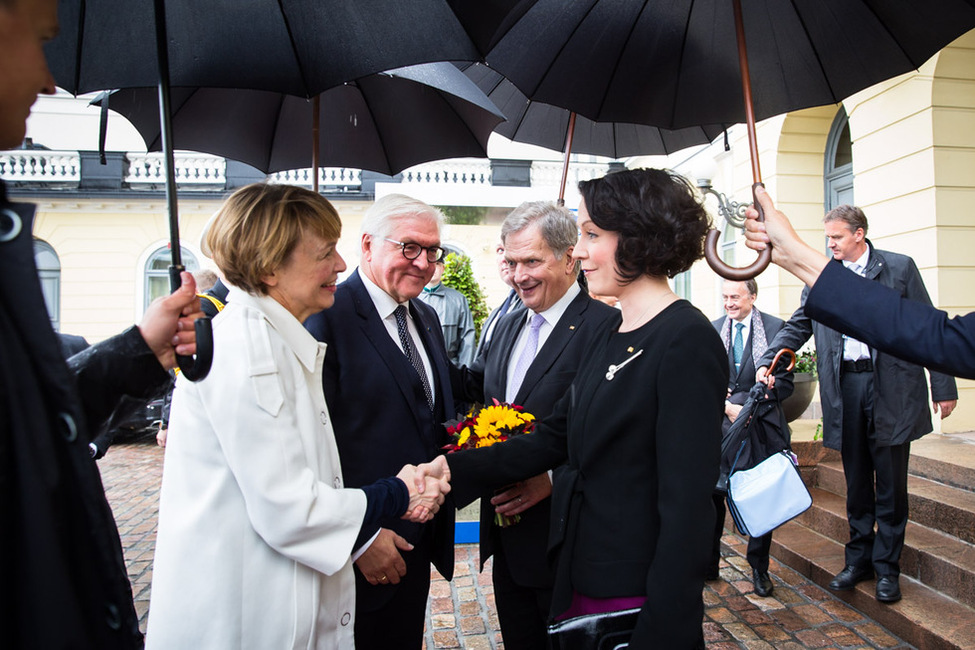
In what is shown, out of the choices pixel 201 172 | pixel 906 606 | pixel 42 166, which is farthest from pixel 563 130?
pixel 42 166

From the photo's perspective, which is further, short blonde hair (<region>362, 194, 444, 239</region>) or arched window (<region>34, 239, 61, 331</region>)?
arched window (<region>34, 239, 61, 331</region>)

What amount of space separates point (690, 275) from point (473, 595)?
11.3m

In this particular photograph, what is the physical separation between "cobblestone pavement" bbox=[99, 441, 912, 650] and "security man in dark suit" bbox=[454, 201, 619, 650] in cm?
138

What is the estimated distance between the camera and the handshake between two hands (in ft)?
6.68

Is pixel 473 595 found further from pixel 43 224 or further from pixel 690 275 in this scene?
pixel 43 224

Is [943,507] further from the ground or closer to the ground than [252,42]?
closer to the ground

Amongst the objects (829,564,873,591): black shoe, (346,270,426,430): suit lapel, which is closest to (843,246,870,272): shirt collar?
(829,564,873,591): black shoe

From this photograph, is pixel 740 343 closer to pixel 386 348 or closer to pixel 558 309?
pixel 558 309

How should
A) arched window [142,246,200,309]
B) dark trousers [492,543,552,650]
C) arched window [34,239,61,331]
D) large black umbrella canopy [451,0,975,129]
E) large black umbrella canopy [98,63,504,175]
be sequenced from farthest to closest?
arched window [142,246,200,309], arched window [34,239,61,331], large black umbrella canopy [98,63,504,175], dark trousers [492,543,552,650], large black umbrella canopy [451,0,975,129]

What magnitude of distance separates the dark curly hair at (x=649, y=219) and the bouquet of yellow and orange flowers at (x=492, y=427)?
709 mm

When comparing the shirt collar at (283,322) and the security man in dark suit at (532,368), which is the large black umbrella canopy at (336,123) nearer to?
the security man in dark suit at (532,368)

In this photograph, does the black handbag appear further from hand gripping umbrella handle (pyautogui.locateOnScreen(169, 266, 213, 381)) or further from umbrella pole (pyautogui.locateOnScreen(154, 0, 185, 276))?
umbrella pole (pyautogui.locateOnScreen(154, 0, 185, 276))

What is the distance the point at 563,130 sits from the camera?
4.22 metres

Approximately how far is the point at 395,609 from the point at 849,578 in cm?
330
